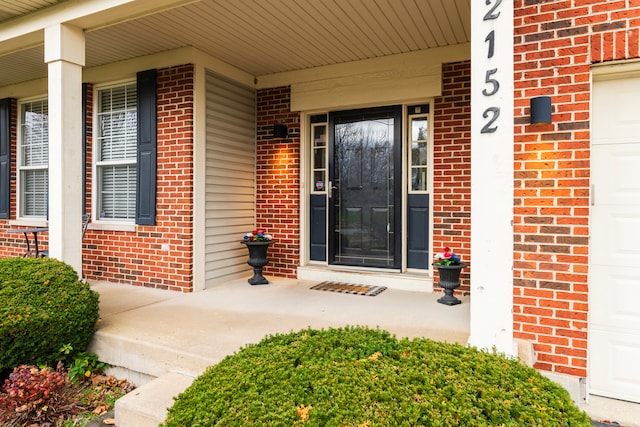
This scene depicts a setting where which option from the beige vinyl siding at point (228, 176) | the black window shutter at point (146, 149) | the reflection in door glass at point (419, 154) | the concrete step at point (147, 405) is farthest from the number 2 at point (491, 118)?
the black window shutter at point (146, 149)

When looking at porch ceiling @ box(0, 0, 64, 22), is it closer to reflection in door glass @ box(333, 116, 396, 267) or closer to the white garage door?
reflection in door glass @ box(333, 116, 396, 267)

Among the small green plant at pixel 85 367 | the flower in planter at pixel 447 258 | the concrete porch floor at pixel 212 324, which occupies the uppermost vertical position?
the flower in planter at pixel 447 258

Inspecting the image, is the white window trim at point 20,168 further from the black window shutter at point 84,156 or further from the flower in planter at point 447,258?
the flower in planter at point 447,258

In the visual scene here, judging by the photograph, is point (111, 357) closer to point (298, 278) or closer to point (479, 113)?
point (298, 278)

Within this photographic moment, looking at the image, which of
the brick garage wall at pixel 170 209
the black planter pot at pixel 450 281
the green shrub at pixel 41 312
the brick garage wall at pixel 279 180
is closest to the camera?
the green shrub at pixel 41 312

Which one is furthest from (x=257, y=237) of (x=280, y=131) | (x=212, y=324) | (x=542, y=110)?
(x=542, y=110)

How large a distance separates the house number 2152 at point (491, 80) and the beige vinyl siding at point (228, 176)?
349cm

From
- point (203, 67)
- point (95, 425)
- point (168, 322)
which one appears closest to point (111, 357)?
point (168, 322)

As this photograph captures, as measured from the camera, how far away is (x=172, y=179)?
4707mm

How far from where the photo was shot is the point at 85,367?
10.1ft

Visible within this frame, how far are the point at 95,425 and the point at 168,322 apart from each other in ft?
3.38

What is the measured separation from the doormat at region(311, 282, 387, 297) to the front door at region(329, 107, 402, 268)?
0.34 meters

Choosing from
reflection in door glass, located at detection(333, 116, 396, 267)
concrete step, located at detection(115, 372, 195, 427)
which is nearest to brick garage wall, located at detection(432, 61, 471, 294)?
reflection in door glass, located at detection(333, 116, 396, 267)

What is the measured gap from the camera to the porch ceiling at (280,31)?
3594 mm
